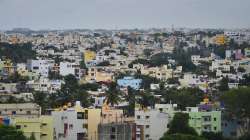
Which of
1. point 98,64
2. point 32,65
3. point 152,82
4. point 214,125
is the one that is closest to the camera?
point 214,125

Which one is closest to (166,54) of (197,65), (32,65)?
(197,65)

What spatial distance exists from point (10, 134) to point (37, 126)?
2633 mm

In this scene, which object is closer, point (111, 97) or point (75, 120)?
point (75, 120)

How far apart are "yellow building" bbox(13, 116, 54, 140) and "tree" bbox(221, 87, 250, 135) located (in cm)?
603

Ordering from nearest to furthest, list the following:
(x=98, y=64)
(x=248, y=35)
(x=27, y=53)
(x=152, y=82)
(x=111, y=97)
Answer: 1. (x=111, y=97)
2. (x=152, y=82)
3. (x=98, y=64)
4. (x=27, y=53)
5. (x=248, y=35)

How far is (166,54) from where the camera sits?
85.1 meters

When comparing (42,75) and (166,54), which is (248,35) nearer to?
(166,54)

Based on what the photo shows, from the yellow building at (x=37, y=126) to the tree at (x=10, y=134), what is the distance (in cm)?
193

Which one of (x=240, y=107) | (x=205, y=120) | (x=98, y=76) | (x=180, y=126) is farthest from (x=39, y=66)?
(x=180, y=126)

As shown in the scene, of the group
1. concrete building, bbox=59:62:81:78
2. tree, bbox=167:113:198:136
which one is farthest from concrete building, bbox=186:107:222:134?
concrete building, bbox=59:62:81:78

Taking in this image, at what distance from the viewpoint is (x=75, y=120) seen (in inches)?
985

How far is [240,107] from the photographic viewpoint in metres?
26.8

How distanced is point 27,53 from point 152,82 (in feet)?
70.7

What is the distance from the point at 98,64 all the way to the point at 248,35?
170ft
